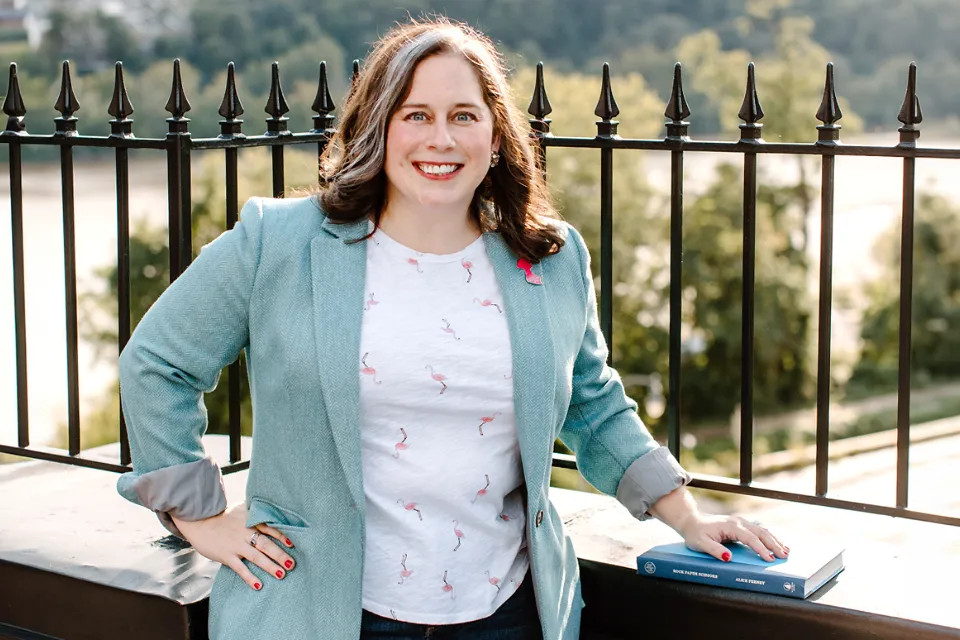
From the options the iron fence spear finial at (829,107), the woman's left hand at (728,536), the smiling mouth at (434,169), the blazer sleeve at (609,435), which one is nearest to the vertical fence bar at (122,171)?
the smiling mouth at (434,169)

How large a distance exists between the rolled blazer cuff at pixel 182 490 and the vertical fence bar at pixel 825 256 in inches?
49.3

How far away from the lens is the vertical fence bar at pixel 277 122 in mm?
2820

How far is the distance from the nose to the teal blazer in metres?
0.20

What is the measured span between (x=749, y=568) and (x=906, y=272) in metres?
0.73

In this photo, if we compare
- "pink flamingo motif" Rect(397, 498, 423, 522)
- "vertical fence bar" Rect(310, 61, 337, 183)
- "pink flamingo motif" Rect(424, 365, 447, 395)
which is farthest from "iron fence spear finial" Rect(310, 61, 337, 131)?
"pink flamingo motif" Rect(397, 498, 423, 522)

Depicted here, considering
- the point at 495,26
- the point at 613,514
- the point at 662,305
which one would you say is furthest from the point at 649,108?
the point at 613,514

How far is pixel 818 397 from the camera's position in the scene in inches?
98.5

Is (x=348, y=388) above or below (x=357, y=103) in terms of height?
below

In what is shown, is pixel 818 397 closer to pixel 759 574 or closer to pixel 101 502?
pixel 759 574

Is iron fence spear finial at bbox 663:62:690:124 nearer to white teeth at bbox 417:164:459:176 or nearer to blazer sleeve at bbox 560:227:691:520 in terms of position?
blazer sleeve at bbox 560:227:691:520

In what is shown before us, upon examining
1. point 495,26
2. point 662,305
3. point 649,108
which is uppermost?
point 495,26

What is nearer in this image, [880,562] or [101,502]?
[880,562]

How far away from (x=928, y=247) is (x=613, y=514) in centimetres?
2101

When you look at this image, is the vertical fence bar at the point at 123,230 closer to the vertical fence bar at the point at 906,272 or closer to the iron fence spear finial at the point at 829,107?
the iron fence spear finial at the point at 829,107
